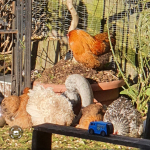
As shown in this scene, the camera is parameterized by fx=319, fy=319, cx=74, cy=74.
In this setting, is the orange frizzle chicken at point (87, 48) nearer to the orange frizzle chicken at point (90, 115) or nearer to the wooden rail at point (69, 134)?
the orange frizzle chicken at point (90, 115)

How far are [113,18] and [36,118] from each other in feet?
10.1

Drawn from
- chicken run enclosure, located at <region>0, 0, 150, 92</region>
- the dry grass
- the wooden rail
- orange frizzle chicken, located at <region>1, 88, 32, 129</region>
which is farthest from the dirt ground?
the wooden rail

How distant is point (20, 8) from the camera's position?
4.96 metres

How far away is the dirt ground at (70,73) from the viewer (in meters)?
5.21

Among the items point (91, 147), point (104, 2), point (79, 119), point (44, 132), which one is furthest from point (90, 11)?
point (44, 132)

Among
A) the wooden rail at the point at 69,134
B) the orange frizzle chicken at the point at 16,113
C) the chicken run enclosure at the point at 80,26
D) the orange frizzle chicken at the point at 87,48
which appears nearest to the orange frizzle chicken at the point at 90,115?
the orange frizzle chicken at the point at 16,113

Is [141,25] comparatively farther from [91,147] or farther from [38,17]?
[38,17]

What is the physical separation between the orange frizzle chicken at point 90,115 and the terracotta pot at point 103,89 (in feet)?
2.53

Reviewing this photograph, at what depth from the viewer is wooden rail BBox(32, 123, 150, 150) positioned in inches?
71.9

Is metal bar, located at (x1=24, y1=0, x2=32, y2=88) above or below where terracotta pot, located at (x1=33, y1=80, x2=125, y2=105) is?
above

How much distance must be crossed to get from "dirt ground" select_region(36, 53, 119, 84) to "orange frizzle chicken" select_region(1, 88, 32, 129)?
900mm

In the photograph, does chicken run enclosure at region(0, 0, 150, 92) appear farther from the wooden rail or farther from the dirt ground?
the wooden rail

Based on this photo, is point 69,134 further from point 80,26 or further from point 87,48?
point 80,26

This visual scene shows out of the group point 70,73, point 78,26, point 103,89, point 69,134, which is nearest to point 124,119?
point 103,89
